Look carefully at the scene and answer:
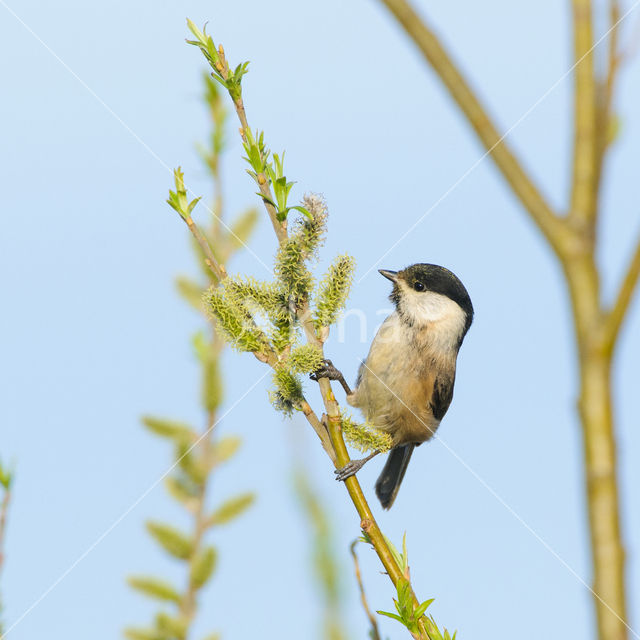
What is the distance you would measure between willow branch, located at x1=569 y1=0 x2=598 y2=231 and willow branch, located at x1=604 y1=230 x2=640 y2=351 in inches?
1.9

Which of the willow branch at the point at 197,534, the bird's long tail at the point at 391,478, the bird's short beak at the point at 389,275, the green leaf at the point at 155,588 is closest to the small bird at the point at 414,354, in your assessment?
the bird's short beak at the point at 389,275

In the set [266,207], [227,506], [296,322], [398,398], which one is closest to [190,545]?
[227,506]

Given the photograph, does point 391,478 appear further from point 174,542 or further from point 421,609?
point 174,542

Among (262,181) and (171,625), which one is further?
(262,181)

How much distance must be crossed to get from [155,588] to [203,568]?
9 centimetres

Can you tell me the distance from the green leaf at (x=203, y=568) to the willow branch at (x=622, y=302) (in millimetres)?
948

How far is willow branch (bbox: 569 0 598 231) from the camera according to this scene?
613mm

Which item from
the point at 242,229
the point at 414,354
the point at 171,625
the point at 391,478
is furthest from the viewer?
the point at 391,478

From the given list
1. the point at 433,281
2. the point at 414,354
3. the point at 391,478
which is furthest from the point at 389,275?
the point at 391,478

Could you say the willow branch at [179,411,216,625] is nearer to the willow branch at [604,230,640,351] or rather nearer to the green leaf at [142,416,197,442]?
the green leaf at [142,416,197,442]

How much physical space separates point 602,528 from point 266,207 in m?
1.58

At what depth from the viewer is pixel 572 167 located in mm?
625

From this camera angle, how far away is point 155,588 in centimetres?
139

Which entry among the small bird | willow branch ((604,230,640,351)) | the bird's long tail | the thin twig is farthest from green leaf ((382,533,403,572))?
the bird's long tail
